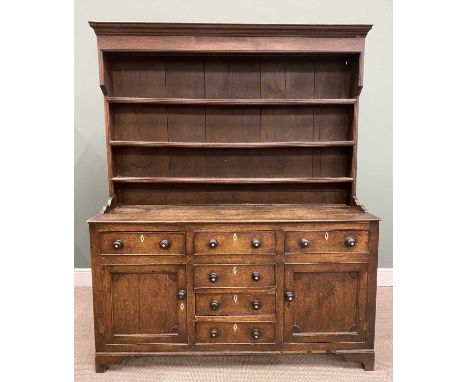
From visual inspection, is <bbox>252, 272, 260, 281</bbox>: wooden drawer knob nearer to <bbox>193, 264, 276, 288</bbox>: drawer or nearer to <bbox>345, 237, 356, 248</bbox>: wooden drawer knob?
<bbox>193, 264, 276, 288</bbox>: drawer

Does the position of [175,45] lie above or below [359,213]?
above

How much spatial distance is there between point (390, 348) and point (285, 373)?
0.74 m

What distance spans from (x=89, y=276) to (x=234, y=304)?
1.62 m

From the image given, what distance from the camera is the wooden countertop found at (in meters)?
2.07

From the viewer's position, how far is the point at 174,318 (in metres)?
Answer: 2.11

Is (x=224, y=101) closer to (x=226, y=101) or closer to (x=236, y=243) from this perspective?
(x=226, y=101)

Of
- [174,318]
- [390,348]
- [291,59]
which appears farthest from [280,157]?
[390,348]

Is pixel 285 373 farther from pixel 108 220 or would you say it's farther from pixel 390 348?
pixel 108 220

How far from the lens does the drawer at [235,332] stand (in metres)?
2.12

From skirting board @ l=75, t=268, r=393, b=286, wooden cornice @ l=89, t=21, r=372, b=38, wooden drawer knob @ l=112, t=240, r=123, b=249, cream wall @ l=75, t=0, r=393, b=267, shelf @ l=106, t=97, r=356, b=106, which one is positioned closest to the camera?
wooden drawer knob @ l=112, t=240, r=123, b=249

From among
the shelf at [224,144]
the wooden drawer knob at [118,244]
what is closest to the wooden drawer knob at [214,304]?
the wooden drawer knob at [118,244]

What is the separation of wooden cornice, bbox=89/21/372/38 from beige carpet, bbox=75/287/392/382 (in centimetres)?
200

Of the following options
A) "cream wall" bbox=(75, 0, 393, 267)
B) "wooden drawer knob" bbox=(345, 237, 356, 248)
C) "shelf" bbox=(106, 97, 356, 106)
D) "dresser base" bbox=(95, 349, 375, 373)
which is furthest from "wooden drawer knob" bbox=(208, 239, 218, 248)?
"cream wall" bbox=(75, 0, 393, 267)

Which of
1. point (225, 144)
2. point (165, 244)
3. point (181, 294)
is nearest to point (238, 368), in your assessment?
point (181, 294)
